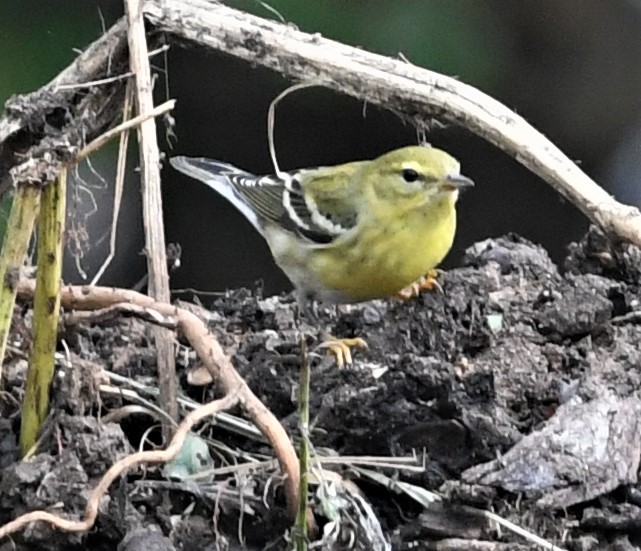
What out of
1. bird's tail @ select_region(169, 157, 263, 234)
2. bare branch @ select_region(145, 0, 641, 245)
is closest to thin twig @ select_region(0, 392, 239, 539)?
bare branch @ select_region(145, 0, 641, 245)

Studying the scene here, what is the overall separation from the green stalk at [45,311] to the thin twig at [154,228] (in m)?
0.15

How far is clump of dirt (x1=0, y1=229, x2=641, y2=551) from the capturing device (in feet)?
4.39

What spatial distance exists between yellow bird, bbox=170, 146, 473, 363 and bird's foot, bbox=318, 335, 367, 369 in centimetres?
32

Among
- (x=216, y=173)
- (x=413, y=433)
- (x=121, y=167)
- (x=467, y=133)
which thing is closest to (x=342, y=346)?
(x=413, y=433)

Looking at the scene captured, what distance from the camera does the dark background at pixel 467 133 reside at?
3.38 meters

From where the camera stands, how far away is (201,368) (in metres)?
1.59

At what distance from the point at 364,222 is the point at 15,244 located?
1.03m

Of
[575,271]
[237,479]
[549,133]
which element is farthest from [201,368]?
[549,133]

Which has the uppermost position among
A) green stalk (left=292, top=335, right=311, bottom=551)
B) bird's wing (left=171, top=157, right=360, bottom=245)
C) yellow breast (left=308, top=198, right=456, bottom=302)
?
bird's wing (left=171, top=157, right=360, bottom=245)

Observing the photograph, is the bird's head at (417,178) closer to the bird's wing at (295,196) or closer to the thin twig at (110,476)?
the bird's wing at (295,196)

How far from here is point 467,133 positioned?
10.8ft

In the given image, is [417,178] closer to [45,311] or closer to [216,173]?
[216,173]

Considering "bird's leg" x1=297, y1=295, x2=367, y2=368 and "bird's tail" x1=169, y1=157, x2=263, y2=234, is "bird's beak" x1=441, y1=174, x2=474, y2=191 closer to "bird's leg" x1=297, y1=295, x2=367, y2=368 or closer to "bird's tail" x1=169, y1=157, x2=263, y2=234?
"bird's leg" x1=297, y1=295, x2=367, y2=368

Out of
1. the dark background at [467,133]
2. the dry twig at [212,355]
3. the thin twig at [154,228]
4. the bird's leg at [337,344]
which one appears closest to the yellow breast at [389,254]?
the bird's leg at [337,344]
